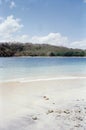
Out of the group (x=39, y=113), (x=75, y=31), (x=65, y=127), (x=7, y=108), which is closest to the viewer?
(x=65, y=127)

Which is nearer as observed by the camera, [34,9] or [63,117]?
[63,117]

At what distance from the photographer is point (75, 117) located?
1590 mm

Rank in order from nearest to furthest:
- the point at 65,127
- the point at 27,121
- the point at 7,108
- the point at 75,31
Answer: the point at 65,127
the point at 27,121
the point at 7,108
the point at 75,31

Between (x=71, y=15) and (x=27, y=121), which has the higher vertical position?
(x=71, y=15)

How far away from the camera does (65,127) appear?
4.71 ft

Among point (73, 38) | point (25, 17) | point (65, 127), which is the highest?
point (25, 17)

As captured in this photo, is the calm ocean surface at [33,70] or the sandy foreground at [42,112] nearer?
the sandy foreground at [42,112]

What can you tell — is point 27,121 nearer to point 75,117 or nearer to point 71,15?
point 75,117

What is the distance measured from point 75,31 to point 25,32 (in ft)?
1.65

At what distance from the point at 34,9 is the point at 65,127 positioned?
113 centimetres

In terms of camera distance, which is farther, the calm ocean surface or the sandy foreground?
the calm ocean surface

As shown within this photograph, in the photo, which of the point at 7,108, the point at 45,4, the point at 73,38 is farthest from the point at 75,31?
the point at 7,108

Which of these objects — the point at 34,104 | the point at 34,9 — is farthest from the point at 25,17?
the point at 34,104

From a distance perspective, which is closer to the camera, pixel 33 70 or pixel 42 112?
pixel 42 112
